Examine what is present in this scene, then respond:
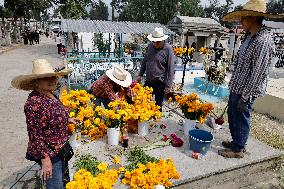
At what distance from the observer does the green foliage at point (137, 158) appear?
12.0 ft

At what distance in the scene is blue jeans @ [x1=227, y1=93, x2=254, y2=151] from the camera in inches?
152

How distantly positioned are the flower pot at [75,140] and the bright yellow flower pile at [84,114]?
92mm

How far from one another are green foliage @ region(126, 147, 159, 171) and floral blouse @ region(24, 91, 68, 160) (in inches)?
46.1

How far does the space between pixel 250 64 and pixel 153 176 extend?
2.07 meters

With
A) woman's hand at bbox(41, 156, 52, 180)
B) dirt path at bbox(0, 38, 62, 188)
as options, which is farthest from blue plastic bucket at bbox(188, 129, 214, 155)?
dirt path at bbox(0, 38, 62, 188)

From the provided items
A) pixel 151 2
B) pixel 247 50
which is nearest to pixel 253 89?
pixel 247 50

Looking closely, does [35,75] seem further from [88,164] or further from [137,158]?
[137,158]

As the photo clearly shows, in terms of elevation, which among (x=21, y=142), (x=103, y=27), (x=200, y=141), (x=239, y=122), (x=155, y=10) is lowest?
(x=21, y=142)

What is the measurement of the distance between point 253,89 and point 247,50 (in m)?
0.56

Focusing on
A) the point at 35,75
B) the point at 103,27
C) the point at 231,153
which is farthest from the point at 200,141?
the point at 103,27

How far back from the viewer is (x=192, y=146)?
4035 millimetres

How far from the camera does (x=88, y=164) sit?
358 cm

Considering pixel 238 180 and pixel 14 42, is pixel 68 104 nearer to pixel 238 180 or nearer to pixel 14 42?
pixel 238 180

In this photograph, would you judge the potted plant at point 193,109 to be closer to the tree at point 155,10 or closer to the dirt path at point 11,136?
the dirt path at point 11,136
